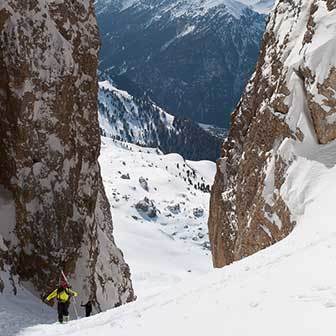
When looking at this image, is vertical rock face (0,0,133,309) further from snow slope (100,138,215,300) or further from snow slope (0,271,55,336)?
snow slope (100,138,215,300)

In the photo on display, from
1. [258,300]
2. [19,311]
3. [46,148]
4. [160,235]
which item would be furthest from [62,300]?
[160,235]

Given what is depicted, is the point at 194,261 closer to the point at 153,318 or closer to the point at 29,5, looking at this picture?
the point at 29,5

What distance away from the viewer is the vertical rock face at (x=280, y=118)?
2792cm

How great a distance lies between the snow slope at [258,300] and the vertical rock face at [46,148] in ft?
50.0

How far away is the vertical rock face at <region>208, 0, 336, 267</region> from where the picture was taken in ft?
91.6

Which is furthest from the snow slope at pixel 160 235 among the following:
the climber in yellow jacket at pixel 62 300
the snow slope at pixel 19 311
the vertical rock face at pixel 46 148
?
the climber in yellow jacket at pixel 62 300

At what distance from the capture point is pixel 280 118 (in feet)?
100

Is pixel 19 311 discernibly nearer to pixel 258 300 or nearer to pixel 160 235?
pixel 258 300

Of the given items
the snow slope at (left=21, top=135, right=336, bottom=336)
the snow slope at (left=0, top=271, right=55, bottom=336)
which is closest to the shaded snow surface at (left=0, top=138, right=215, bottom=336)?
the snow slope at (left=0, top=271, right=55, bottom=336)

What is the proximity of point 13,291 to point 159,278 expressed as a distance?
71092 millimetres

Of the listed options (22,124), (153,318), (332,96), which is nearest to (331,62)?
(332,96)

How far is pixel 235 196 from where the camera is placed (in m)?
37.5

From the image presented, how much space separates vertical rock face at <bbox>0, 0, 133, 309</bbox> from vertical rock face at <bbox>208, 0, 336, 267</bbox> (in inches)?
428

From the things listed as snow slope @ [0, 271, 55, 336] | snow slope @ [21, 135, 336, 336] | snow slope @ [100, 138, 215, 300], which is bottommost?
snow slope @ [100, 138, 215, 300]
